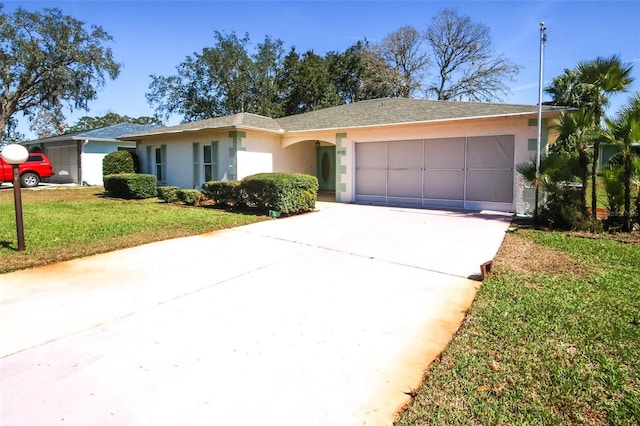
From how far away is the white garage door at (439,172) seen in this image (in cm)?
1143

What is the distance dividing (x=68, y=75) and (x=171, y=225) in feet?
94.1

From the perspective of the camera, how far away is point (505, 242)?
719 centimetres

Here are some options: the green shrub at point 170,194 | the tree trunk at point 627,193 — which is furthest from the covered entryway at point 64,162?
the tree trunk at point 627,193

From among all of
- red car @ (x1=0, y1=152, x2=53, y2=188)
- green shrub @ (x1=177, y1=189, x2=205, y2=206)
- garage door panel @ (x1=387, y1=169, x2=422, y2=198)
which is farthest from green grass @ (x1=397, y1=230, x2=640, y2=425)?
red car @ (x1=0, y1=152, x2=53, y2=188)

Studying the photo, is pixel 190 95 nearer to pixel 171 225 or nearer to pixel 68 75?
pixel 68 75

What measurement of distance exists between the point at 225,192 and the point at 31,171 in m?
15.6

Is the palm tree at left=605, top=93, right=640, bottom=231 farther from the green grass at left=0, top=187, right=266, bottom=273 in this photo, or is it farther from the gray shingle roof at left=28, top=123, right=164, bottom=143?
the gray shingle roof at left=28, top=123, right=164, bottom=143

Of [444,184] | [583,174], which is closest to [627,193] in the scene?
[583,174]

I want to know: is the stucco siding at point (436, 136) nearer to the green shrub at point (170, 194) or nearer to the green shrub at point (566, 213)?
the green shrub at point (566, 213)

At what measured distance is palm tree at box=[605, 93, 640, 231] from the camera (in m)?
7.57

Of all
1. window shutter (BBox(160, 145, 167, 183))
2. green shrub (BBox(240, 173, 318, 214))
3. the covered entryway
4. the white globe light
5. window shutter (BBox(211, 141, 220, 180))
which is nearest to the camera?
the white globe light

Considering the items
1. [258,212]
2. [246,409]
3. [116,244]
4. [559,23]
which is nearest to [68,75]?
[258,212]

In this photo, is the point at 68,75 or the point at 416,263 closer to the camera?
the point at 416,263

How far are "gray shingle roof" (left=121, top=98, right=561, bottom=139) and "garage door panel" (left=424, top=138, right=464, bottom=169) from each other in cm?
89
